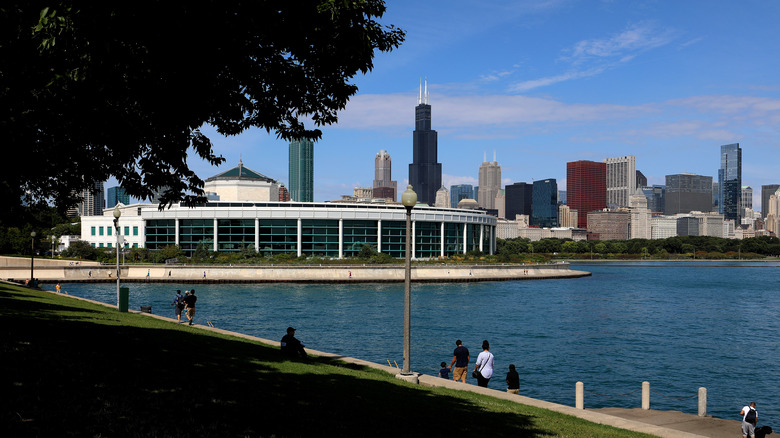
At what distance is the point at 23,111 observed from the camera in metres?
12.5

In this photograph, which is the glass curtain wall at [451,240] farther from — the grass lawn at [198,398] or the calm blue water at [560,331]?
the grass lawn at [198,398]

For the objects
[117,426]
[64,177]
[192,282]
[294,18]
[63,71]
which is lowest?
[192,282]

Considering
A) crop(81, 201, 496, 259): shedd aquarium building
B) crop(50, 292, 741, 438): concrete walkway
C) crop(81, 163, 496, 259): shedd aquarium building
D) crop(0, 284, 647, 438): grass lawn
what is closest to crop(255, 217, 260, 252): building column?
crop(81, 163, 496, 259): shedd aquarium building

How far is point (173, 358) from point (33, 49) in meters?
8.09

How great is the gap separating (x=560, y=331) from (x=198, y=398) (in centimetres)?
3979

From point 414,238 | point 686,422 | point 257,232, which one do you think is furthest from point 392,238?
point 686,422

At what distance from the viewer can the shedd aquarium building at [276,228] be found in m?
118

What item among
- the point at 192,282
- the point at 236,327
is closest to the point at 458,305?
the point at 236,327

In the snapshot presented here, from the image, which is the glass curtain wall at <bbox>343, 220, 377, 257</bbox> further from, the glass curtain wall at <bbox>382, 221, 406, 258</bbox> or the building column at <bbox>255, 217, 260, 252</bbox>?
the building column at <bbox>255, 217, 260, 252</bbox>

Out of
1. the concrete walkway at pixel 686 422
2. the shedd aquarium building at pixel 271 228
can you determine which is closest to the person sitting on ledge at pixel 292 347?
the concrete walkway at pixel 686 422

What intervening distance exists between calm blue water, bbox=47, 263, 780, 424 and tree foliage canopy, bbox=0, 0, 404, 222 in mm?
18454

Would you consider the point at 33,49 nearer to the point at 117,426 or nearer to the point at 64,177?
the point at 117,426

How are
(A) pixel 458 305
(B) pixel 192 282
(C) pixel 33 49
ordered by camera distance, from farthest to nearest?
(B) pixel 192 282
(A) pixel 458 305
(C) pixel 33 49

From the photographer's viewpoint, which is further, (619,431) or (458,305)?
(458,305)
